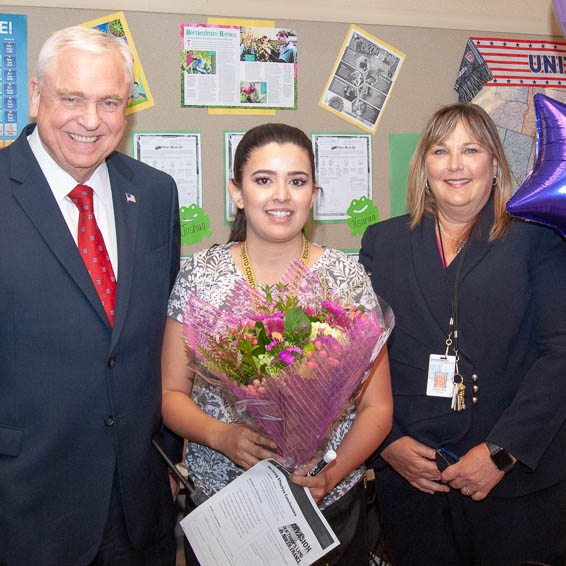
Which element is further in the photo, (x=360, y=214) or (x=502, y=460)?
(x=360, y=214)

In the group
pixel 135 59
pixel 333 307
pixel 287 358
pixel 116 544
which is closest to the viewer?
pixel 287 358

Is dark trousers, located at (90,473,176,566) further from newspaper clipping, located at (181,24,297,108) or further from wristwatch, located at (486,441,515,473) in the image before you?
newspaper clipping, located at (181,24,297,108)

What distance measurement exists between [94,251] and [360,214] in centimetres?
131

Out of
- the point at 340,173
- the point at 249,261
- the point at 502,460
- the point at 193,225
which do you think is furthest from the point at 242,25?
the point at 502,460

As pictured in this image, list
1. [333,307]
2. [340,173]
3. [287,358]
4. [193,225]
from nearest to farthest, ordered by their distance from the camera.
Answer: [287,358]
[333,307]
[193,225]
[340,173]

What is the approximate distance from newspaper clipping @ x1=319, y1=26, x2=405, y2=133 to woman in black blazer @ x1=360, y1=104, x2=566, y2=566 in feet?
2.19

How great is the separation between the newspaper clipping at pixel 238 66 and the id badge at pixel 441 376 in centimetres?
121

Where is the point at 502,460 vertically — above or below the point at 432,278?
below

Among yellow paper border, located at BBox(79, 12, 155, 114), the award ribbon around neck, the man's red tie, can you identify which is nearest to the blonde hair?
the award ribbon around neck

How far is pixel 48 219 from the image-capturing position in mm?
1333

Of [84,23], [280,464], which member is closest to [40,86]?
[84,23]

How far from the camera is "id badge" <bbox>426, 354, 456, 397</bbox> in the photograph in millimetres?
1632

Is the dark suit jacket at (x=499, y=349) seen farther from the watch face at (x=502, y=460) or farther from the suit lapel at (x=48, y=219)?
the suit lapel at (x=48, y=219)

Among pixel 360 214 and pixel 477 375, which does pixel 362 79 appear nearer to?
pixel 360 214
